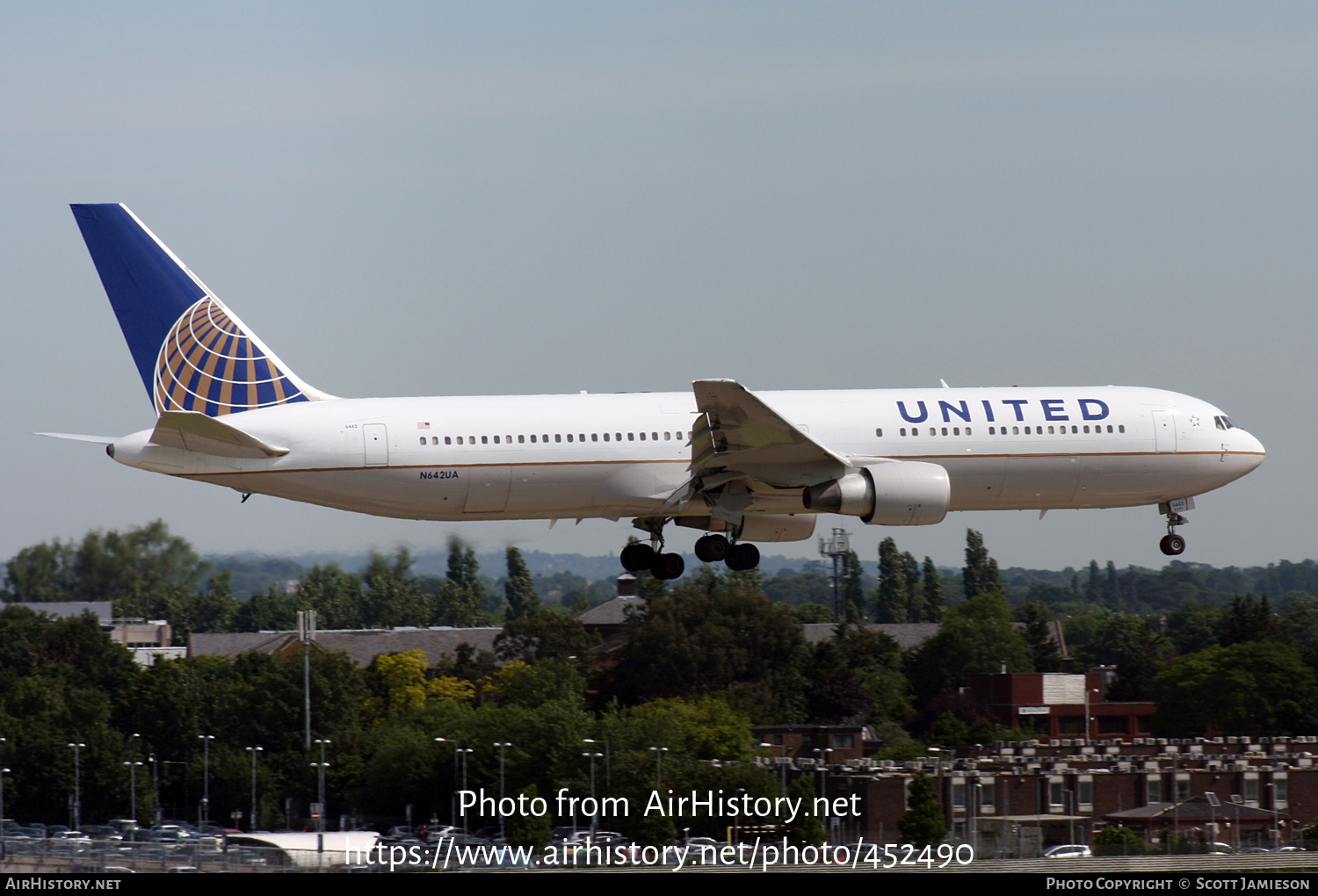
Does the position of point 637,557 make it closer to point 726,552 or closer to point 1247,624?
point 726,552

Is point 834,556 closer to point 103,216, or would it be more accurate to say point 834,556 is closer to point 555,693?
point 555,693

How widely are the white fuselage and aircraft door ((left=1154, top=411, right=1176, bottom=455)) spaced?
53 mm

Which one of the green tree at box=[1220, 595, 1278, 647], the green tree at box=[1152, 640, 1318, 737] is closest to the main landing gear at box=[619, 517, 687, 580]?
the green tree at box=[1152, 640, 1318, 737]

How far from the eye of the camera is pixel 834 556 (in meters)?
168

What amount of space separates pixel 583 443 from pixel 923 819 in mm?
26698

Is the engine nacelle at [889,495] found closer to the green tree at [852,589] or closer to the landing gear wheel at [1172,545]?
the landing gear wheel at [1172,545]

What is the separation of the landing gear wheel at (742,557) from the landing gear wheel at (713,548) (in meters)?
0.19

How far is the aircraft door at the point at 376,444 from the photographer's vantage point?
141 ft

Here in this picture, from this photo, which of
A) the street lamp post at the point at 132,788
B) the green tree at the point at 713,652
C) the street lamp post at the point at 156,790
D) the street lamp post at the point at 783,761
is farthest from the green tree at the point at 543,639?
the street lamp post at the point at 132,788

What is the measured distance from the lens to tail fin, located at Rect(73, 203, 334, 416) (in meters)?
44.2

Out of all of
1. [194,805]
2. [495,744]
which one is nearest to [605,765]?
[495,744]

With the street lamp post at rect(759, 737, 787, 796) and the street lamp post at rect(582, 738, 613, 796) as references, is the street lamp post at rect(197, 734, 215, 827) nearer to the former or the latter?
the street lamp post at rect(582, 738, 613, 796)

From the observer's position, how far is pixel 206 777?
3499 inches
